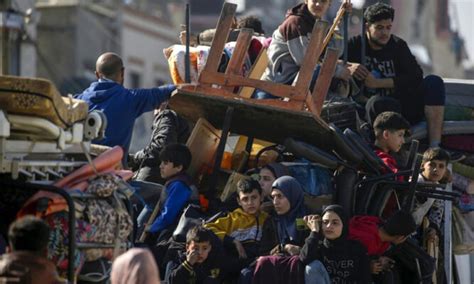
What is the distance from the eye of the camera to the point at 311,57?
45.0 ft

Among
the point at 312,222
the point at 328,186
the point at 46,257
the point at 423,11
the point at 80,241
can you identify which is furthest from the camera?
the point at 423,11

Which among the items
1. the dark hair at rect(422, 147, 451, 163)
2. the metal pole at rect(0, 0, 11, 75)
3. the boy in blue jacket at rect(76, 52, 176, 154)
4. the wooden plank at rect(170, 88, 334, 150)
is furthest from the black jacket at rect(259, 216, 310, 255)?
the metal pole at rect(0, 0, 11, 75)

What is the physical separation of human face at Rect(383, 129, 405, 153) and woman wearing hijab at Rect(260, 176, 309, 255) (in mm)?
1208

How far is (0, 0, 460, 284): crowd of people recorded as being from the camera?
12969 millimetres

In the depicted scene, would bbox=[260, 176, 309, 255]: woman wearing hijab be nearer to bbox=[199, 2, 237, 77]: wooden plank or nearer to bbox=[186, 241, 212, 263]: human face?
bbox=[186, 241, 212, 263]: human face

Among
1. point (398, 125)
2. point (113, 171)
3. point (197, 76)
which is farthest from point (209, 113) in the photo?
point (113, 171)

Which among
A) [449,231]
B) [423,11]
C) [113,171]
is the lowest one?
[423,11]

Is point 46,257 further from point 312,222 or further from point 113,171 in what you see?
point 312,222

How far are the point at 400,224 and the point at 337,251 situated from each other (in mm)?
689

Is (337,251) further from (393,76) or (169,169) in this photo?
(393,76)

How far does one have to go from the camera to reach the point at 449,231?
14688mm

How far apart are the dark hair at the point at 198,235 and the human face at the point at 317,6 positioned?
291 cm

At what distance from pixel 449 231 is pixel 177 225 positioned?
2.39 metres

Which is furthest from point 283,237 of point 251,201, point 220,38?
point 220,38
